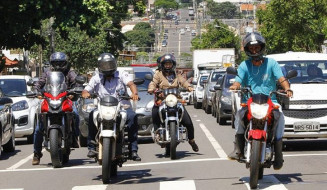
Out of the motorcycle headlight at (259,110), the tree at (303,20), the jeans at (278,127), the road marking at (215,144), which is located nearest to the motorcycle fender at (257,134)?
the motorcycle headlight at (259,110)

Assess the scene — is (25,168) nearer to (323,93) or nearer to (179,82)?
(179,82)

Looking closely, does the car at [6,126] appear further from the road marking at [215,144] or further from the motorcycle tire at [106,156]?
the motorcycle tire at [106,156]

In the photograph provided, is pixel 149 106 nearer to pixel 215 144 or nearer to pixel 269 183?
pixel 215 144

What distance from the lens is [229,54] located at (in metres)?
59.8

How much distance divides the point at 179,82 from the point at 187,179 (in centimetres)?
437

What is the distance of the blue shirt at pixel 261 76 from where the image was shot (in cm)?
1255

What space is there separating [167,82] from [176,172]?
11.1ft

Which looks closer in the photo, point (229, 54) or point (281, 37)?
point (229, 54)

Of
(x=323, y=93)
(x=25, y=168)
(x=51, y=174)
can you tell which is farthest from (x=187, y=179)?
(x=323, y=93)

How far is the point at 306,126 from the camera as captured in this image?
17.2 metres

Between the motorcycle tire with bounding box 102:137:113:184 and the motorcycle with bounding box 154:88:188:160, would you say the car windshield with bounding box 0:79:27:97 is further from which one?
the motorcycle tire with bounding box 102:137:113:184

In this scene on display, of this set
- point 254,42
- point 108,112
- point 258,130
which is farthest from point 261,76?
point 108,112

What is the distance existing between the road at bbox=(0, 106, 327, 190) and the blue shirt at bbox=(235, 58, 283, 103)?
4.06ft

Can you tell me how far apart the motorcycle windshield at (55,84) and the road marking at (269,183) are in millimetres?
3881
